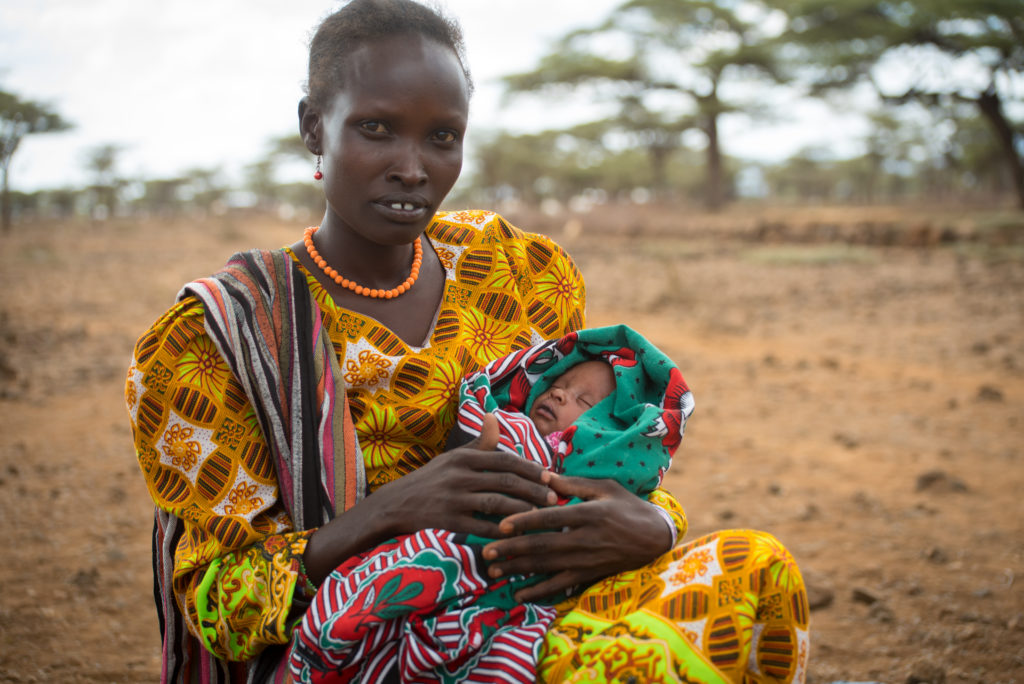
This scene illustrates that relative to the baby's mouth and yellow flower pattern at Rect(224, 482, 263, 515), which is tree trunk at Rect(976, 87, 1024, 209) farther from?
yellow flower pattern at Rect(224, 482, 263, 515)

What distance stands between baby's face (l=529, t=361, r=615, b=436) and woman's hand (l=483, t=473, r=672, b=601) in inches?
13.3

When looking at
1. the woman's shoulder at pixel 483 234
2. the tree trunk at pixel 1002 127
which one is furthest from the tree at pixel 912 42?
the woman's shoulder at pixel 483 234

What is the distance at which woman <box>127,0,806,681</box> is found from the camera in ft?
4.26

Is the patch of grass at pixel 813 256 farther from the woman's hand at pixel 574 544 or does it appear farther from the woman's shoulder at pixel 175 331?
the woman's shoulder at pixel 175 331

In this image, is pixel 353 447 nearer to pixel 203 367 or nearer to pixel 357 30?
pixel 203 367

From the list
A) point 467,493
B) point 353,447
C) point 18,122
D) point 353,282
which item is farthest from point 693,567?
point 18,122

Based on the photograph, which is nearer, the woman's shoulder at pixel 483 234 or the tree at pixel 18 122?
the woman's shoulder at pixel 483 234

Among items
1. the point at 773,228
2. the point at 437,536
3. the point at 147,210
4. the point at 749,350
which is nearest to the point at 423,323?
the point at 437,536

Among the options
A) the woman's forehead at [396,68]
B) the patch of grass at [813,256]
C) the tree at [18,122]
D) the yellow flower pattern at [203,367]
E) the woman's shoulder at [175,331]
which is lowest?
the patch of grass at [813,256]

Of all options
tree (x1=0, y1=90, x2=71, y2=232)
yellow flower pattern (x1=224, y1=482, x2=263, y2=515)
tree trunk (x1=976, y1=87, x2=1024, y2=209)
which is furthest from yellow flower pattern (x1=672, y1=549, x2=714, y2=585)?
tree (x1=0, y1=90, x2=71, y2=232)

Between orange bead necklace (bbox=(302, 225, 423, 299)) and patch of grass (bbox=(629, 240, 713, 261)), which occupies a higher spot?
orange bead necklace (bbox=(302, 225, 423, 299))

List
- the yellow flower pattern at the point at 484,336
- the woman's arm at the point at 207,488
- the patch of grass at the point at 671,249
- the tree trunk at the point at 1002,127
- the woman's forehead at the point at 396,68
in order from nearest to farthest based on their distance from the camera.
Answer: the woman's arm at the point at 207,488 < the woman's forehead at the point at 396,68 < the yellow flower pattern at the point at 484,336 < the patch of grass at the point at 671,249 < the tree trunk at the point at 1002,127

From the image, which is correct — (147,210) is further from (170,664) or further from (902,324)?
A: (170,664)

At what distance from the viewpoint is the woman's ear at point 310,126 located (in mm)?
1608
